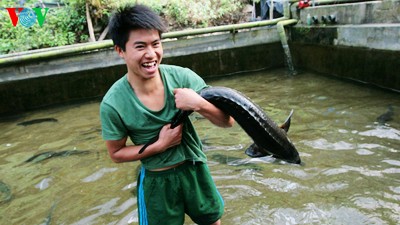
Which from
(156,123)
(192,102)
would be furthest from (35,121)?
(192,102)

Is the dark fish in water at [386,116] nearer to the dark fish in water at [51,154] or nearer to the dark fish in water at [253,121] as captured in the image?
the dark fish in water at [253,121]

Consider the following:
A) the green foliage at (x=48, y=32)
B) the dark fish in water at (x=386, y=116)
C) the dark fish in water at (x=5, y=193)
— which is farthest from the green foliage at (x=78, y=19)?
the dark fish in water at (x=386, y=116)

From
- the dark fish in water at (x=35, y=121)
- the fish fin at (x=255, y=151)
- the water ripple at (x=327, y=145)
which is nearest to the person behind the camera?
the fish fin at (x=255, y=151)

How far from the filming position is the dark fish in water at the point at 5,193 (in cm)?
392

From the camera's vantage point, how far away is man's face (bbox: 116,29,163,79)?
1779 millimetres

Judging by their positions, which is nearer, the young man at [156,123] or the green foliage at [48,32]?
the young man at [156,123]

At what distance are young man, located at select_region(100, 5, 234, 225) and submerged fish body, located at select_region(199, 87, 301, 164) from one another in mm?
72

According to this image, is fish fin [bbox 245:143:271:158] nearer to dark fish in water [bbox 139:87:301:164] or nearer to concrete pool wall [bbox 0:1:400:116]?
dark fish in water [bbox 139:87:301:164]

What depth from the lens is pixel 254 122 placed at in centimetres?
218

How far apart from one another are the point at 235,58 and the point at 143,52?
285 inches

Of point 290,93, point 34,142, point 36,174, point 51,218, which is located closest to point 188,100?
point 51,218

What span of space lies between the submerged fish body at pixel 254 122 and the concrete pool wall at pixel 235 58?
14.0 ft

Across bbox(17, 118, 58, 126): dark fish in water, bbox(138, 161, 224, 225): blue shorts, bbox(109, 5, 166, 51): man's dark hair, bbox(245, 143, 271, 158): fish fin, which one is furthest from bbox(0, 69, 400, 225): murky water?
bbox(109, 5, 166, 51): man's dark hair

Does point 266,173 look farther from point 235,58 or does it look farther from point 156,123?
point 235,58
